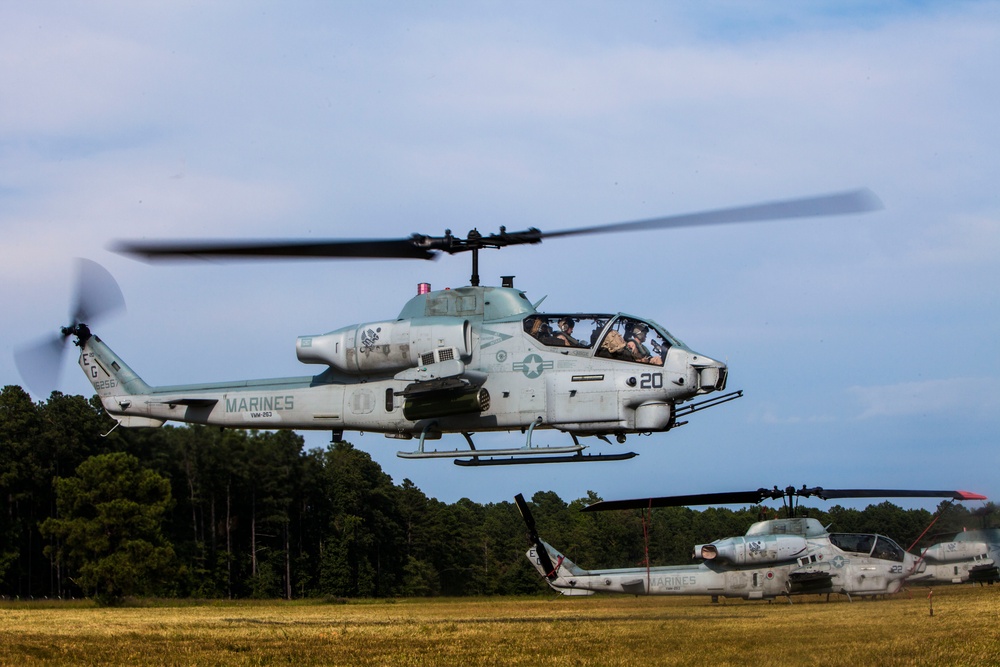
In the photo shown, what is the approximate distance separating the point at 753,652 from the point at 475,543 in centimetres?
2127

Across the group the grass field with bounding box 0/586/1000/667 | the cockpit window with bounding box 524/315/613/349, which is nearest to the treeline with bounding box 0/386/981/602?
the grass field with bounding box 0/586/1000/667

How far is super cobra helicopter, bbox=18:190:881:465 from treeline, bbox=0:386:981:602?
12.7 meters

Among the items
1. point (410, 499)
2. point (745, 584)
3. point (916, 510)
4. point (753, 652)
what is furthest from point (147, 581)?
point (753, 652)

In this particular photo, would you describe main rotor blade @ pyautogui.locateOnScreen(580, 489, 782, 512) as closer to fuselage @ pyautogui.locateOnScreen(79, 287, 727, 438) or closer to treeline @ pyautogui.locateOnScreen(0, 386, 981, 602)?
fuselage @ pyautogui.locateOnScreen(79, 287, 727, 438)

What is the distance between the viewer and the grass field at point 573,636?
12305mm

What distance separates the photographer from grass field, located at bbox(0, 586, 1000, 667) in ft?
40.4

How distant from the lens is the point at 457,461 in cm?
1659

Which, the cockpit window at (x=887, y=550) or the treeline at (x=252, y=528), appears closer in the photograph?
the cockpit window at (x=887, y=550)

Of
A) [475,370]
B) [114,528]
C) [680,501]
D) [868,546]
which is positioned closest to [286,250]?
[475,370]

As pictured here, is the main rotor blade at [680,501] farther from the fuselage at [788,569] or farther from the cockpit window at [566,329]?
the cockpit window at [566,329]

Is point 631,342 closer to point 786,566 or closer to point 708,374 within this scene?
point 708,374

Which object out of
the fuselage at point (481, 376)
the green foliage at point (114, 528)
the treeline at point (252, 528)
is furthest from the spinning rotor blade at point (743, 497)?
the green foliage at point (114, 528)

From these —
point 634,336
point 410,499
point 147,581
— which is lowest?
point 147,581

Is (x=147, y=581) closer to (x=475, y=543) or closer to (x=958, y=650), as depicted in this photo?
(x=475, y=543)
